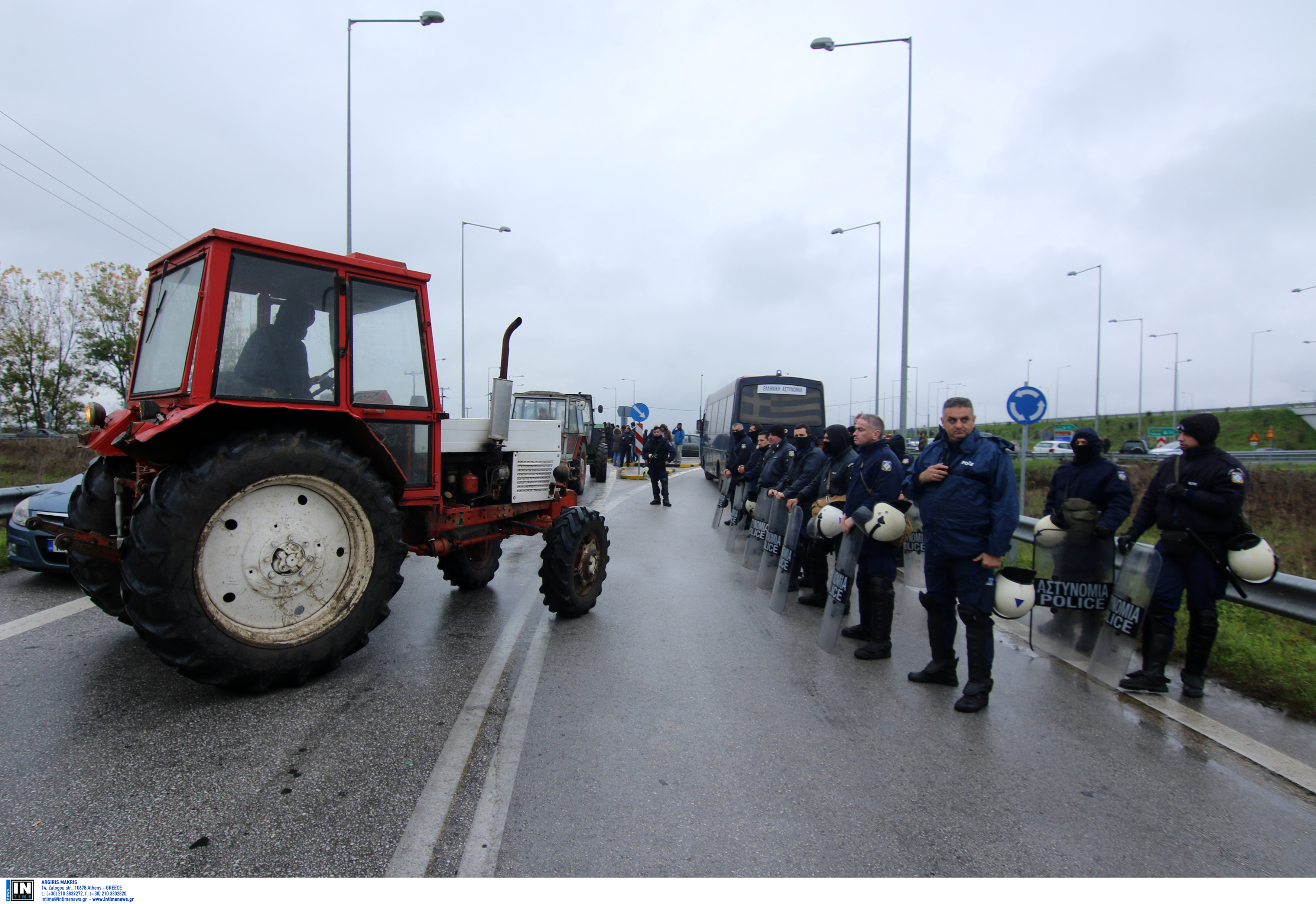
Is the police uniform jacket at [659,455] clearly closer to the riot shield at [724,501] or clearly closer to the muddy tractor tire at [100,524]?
the riot shield at [724,501]

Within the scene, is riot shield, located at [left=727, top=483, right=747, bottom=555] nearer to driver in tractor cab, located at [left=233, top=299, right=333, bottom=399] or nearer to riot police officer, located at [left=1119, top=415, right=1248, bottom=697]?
riot police officer, located at [left=1119, top=415, right=1248, bottom=697]

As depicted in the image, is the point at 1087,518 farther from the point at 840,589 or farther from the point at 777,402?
the point at 777,402

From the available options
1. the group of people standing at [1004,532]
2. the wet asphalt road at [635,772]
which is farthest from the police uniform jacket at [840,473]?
the wet asphalt road at [635,772]

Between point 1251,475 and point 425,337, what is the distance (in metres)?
16.6

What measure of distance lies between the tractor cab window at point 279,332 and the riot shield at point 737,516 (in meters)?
7.42

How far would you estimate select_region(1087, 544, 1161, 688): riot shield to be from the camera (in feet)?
15.8

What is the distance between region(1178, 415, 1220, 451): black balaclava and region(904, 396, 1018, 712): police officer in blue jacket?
1.19m

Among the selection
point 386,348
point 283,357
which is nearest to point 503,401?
point 386,348

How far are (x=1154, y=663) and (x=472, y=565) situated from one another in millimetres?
5444

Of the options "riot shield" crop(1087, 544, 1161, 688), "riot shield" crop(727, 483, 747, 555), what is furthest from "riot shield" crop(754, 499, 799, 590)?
"riot shield" crop(1087, 544, 1161, 688)

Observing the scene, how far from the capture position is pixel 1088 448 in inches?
223

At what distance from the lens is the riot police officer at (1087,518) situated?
17.4 ft
